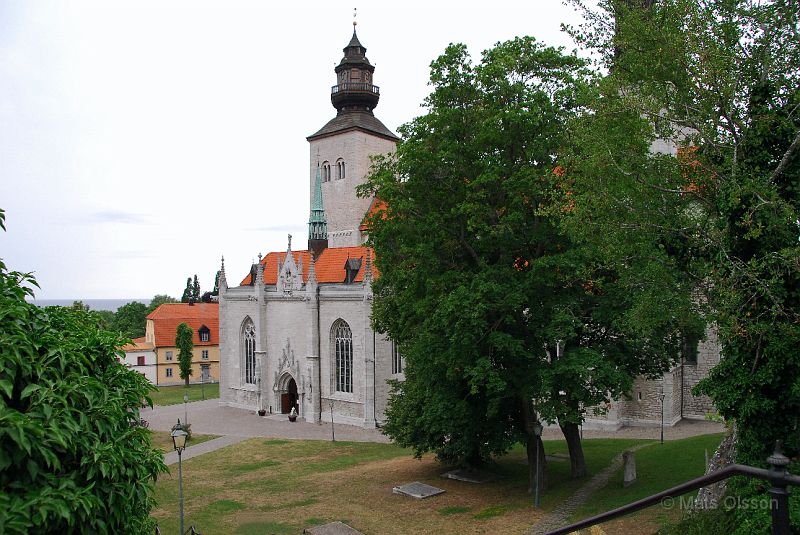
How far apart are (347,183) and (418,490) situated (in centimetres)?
3223

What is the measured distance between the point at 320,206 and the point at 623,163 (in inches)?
1450

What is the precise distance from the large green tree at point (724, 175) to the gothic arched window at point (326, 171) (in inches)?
1479

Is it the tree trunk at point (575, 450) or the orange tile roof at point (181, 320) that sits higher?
the orange tile roof at point (181, 320)

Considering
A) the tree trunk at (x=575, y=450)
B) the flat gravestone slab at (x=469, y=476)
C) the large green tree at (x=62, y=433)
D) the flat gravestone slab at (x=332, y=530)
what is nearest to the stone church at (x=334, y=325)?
the tree trunk at (x=575, y=450)

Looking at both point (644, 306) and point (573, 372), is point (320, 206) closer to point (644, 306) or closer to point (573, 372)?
point (573, 372)

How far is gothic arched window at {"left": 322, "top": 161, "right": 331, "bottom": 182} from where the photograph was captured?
5125cm

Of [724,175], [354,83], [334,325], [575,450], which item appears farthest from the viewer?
[354,83]

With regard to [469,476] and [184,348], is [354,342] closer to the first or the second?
[469,476]

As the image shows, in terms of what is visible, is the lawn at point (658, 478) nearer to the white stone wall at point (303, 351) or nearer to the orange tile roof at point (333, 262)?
the white stone wall at point (303, 351)

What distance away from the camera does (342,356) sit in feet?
130

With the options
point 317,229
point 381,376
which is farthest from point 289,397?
point 317,229

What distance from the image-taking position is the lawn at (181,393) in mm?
51875

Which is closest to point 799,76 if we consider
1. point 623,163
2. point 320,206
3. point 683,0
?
point 683,0

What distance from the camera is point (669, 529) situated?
12820 millimetres
